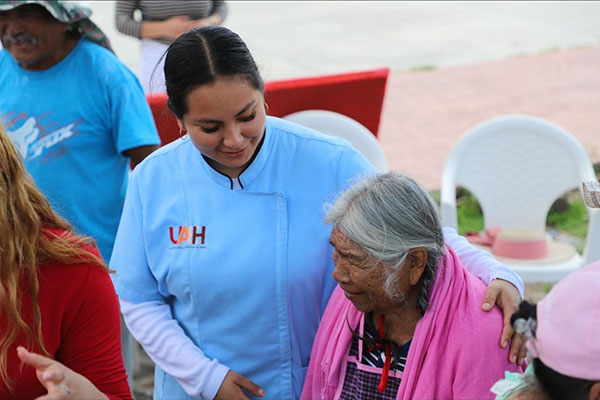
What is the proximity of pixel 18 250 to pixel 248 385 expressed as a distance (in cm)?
83

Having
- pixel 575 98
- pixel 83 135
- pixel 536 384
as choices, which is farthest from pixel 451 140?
pixel 536 384

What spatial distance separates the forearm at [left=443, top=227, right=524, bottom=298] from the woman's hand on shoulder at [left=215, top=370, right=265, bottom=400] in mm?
690

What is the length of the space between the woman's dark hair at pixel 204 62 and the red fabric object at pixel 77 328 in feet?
1.74

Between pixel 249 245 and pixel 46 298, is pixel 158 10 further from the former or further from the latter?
pixel 46 298

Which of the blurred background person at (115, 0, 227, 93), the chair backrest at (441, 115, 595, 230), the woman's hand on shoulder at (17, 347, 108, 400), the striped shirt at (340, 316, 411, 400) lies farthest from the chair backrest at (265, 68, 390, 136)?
the woman's hand on shoulder at (17, 347, 108, 400)

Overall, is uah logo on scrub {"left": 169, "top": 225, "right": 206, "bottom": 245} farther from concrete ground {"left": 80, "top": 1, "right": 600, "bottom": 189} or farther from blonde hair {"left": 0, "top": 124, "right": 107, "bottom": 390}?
concrete ground {"left": 80, "top": 1, "right": 600, "bottom": 189}

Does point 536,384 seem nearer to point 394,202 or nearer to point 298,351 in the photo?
point 394,202

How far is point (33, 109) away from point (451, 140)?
5002 millimetres

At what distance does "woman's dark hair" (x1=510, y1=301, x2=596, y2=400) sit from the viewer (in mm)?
1689

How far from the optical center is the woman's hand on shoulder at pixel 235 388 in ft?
8.07

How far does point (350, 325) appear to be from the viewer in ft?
7.85

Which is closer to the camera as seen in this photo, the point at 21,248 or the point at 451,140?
the point at 21,248

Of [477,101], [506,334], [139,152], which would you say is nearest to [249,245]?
[506,334]

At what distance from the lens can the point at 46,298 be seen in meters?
1.99
